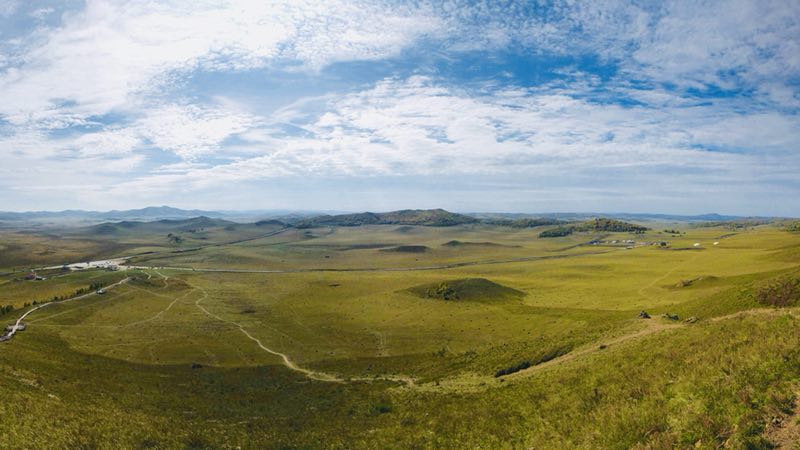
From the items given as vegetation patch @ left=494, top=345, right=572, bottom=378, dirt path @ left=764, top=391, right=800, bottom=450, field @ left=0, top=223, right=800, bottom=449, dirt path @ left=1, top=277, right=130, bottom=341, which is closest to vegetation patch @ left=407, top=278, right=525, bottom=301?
field @ left=0, top=223, right=800, bottom=449

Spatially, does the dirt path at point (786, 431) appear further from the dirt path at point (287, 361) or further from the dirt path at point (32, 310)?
the dirt path at point (32, 310)

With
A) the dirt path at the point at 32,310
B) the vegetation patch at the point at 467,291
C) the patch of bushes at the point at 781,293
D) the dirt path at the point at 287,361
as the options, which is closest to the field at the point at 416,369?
the dirt path at the point at 287,361

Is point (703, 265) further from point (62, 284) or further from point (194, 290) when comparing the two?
point (62, 284)

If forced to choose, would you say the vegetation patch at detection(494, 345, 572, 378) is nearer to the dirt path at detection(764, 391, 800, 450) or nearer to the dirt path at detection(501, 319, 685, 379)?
the dirt path at detection(501, 319, 685, 379)

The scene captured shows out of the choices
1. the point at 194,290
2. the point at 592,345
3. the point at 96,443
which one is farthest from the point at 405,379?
the point at 194,290

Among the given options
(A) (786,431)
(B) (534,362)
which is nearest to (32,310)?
(B) (534,362)
